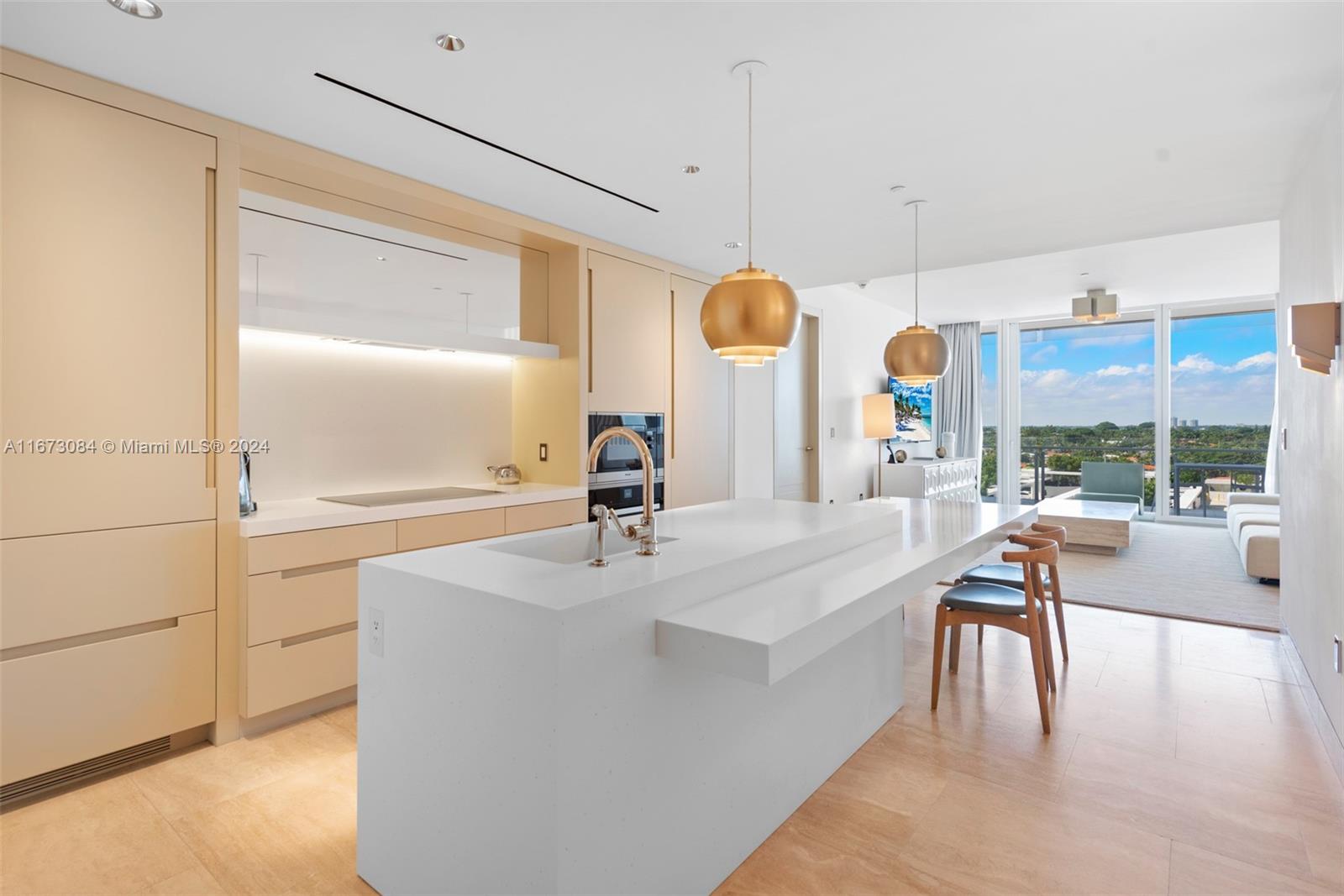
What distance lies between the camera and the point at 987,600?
2.83 m

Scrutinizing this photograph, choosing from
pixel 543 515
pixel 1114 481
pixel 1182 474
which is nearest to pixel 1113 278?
pixel 1114 481

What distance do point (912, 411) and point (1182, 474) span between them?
333 cm

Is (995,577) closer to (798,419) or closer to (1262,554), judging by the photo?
(1262,554)

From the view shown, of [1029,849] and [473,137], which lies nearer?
[1029,849]

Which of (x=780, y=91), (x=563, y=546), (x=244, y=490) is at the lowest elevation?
(x=563, y=546)

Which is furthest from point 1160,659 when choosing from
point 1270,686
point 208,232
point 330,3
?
point 208,232

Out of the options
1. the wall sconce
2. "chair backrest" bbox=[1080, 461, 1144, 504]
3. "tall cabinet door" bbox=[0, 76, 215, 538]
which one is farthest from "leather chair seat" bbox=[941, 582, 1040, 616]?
"chair backrest" bbox=[1080, 461, 1144, 504]

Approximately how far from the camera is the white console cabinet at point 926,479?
7.68 meters

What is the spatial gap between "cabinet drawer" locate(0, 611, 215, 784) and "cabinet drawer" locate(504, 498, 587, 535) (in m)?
1.36

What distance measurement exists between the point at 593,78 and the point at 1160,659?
151 inches

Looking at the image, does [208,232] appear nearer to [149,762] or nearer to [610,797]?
[149,762]

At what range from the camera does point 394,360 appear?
3697 mm

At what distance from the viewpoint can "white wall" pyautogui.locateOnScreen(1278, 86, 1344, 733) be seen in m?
2.37

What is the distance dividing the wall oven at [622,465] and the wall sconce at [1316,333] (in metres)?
2.95
